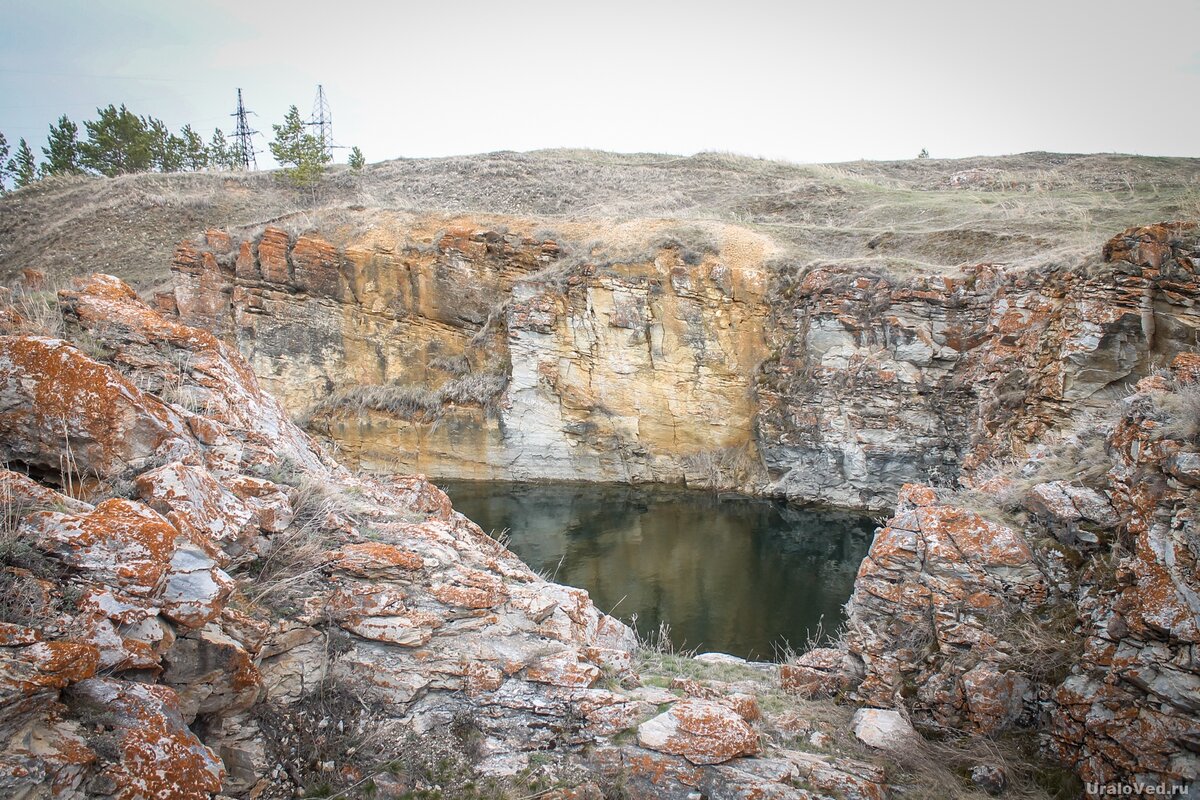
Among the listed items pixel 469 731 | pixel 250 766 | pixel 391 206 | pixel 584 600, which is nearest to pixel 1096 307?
pixel 584 600

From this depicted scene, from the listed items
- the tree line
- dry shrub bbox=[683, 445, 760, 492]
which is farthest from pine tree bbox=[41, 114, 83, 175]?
dry shrub bbox=[683, 445, 760, 492]

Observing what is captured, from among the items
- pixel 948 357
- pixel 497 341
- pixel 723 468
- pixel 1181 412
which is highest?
pixel 1181 412

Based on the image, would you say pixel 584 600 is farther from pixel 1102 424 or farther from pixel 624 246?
pixel 624 246

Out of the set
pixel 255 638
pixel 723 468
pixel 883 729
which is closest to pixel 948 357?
pixel 723 468

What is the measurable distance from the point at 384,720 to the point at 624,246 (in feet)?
62.5

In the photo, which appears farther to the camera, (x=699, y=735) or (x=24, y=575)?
(x=699, y=735)

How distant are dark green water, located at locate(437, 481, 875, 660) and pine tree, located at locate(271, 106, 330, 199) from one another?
1883 cm

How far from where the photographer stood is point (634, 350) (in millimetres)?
21375

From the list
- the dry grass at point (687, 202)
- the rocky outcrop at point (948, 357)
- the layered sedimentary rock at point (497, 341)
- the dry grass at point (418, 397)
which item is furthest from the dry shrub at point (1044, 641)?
the dry grass at point (418, 397)

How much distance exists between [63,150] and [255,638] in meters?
45.0

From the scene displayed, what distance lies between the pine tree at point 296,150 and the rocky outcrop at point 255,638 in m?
28.6

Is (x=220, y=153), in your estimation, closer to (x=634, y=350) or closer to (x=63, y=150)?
(x=63, y=150)

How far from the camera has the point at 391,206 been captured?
84.3 ft

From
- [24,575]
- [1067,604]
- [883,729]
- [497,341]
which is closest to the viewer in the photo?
[24,575]
